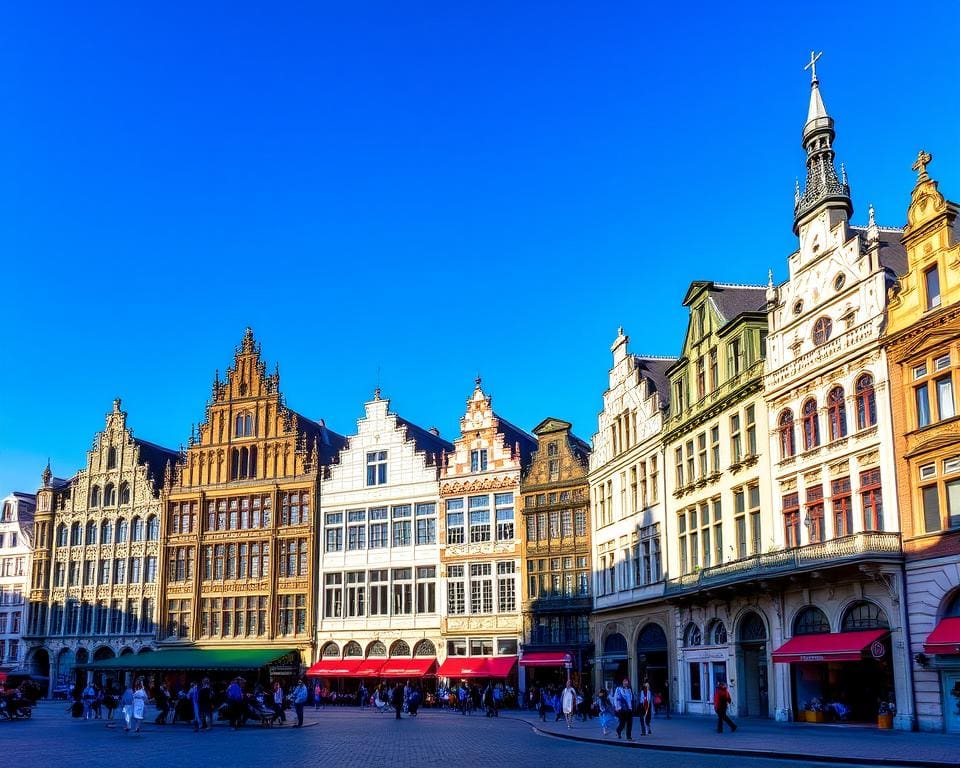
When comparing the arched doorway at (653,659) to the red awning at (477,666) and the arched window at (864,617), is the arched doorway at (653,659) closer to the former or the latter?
the red awning at (477,666)

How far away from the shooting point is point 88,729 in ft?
123

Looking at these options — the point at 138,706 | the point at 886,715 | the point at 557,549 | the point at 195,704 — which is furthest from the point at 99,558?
the point at 886,715

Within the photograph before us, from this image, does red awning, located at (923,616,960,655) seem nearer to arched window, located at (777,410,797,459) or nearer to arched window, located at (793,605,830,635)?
arched window, located at (793,605,830,635)

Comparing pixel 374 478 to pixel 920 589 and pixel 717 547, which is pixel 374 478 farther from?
pixel 920 589

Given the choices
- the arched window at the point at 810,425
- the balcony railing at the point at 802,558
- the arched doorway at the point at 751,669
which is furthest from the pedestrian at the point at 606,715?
the arched window at the point at 810,425

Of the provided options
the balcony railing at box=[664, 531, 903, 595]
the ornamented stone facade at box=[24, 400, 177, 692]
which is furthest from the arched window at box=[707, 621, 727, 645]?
the ornamented stone facade at box=[24, 400, 177, 692]

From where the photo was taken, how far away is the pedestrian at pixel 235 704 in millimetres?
37469

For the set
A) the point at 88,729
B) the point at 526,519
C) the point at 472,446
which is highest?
the point at 472,446

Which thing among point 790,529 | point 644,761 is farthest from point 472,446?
point 644,761

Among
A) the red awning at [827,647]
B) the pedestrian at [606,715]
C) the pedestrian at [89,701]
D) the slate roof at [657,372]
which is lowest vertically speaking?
the pedestrian at [89,701]

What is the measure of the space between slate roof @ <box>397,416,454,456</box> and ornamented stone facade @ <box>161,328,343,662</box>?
20.6 ft

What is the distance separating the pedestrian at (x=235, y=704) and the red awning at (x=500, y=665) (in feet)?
74.9

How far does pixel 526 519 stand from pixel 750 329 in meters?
23.0

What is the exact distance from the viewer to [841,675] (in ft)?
121
